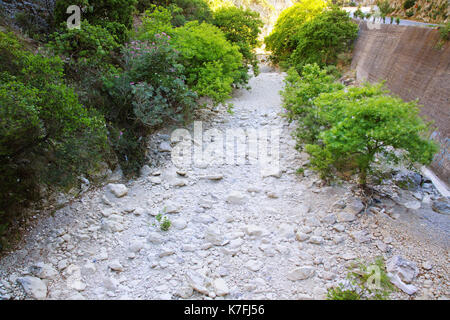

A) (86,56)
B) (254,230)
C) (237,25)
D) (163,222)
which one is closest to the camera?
(254,230)

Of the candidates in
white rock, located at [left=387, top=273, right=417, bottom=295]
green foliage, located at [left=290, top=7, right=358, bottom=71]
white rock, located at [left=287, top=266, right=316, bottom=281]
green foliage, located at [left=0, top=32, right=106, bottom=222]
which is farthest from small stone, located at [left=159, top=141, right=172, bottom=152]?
green foliage, located at [left=290, top=7, right=358, bottom=71]

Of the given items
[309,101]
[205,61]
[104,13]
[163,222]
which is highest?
[104,13]

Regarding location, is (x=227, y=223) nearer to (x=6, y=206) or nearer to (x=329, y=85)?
(x=6, y=206)

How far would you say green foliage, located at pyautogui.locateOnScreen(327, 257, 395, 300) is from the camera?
4.54 metres

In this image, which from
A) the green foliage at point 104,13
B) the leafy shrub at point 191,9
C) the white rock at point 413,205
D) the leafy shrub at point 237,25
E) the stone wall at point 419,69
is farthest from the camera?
the leafy shrub at point 237,25

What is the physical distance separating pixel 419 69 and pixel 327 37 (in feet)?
26.7

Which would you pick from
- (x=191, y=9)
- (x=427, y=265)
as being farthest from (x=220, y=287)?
(x=191, y=9)

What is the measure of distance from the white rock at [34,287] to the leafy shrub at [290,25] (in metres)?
17.8

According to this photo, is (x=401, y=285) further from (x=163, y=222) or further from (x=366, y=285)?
(x=163, y=222)

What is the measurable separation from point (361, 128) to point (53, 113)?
5444 millimetres

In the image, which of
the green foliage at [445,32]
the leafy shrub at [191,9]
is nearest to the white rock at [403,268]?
the green foliage at [445,32]

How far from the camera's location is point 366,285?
4785mm

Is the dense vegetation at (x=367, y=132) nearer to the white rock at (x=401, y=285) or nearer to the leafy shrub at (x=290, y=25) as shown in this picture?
the white rock at (x=401, y=285)

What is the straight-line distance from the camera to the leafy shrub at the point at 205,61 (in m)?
9.80
